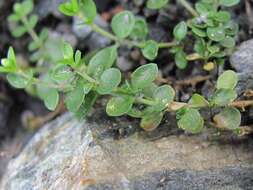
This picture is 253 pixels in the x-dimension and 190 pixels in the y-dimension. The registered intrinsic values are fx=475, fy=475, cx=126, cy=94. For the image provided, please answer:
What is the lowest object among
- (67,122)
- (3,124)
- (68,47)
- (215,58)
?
(3,124)

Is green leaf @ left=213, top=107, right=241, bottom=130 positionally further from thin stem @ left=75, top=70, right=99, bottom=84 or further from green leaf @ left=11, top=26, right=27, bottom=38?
green leaf @ left=11, top=26, right=27, bottom=38

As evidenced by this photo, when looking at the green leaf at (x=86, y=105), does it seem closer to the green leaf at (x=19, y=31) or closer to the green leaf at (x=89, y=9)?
the green leaf at (x=89, y=9)

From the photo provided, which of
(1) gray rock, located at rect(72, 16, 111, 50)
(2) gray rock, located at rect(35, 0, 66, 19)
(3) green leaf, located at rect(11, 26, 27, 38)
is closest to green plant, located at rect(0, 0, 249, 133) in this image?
(1) gray rock, located at rect(72, 16, 111, 50)

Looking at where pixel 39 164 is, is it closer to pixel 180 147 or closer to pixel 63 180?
pixel 63 180

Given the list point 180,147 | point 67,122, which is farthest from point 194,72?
point 67,122

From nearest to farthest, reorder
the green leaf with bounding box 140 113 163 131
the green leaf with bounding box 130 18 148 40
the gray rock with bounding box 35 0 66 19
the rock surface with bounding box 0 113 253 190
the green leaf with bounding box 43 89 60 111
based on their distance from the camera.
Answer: the rock surface with bounding box 0 113 253 190, the green leaf with bounding box 140 113 163 131, the green leaf with bounding box 43 89 60 111, the green leaf with bounding box 130 18 148 40, the gray rock with bounding box 35 0 66 19

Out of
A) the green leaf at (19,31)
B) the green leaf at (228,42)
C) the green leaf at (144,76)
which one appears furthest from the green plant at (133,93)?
the green leaf at (19,31)
